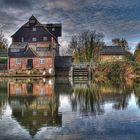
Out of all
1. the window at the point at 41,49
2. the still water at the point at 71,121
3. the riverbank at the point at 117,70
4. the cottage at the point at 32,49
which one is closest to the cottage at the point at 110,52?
the cottage at the point at 32,49

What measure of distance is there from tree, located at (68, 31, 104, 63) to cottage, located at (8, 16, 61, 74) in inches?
441

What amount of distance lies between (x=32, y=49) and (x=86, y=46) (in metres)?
17.7

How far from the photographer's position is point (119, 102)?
61.6 feet

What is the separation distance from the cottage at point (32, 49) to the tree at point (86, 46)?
441 inches

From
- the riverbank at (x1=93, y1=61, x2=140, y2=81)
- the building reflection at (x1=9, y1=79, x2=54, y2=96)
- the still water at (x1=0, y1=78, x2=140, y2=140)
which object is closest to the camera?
the still water at (x1=0, y1=78, x2=140, y2=140)

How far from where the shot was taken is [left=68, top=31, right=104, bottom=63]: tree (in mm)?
79000

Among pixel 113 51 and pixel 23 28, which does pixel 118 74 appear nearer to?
pixel 23 28

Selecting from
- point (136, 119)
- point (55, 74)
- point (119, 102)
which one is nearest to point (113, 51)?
point (55, 74)

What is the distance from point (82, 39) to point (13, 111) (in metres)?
69.8

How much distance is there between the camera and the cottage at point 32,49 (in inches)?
2628

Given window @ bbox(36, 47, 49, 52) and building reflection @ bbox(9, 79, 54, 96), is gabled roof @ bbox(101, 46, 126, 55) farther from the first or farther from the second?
building reflection @ bbox(9, 79, 54, 96)

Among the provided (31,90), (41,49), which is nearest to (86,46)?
(41,49)

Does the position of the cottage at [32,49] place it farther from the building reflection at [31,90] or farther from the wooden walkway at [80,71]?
the building reflection at [31,90]

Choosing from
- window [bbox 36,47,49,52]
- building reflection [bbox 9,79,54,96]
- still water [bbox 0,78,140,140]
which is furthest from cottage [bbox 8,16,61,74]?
still water [bbox 0,78,140,140]
